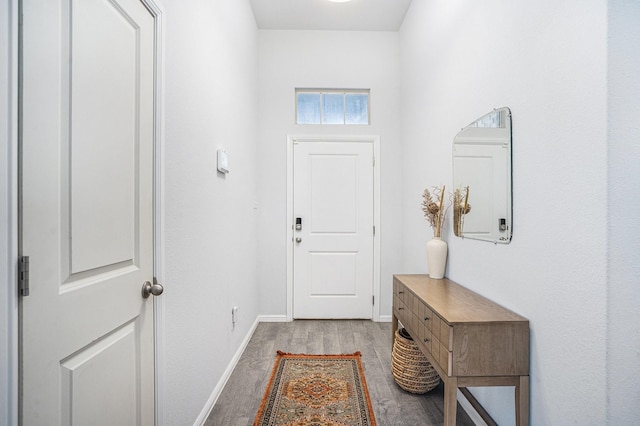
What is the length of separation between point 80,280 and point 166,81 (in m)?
0.91

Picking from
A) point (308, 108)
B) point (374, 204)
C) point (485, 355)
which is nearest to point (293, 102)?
point (308, 108)

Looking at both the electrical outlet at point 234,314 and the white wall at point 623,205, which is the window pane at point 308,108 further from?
the white wall at point 623,205

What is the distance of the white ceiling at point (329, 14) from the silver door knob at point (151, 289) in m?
2.86

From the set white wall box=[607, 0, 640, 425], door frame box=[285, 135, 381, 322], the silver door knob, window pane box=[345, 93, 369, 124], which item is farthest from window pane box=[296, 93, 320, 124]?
white wall box=[607, 0, 640, 425]

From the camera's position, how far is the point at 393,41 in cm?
350

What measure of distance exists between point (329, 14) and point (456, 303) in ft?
9.69

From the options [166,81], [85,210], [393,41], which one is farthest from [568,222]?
[393,41]

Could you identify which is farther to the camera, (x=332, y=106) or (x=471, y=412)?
(x=332, y=106)

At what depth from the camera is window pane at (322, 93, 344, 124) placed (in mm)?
3531

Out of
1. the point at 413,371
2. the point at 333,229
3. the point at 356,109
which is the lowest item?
the point at 413,371

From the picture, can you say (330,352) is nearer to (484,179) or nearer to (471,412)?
(471,412)

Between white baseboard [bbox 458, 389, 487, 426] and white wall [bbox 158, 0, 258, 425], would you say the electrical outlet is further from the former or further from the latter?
white baseboard [bbox 458, 389, 487, 426]

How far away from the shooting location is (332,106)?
354cm

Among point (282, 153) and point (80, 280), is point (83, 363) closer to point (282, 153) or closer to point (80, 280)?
point (80, 280)
